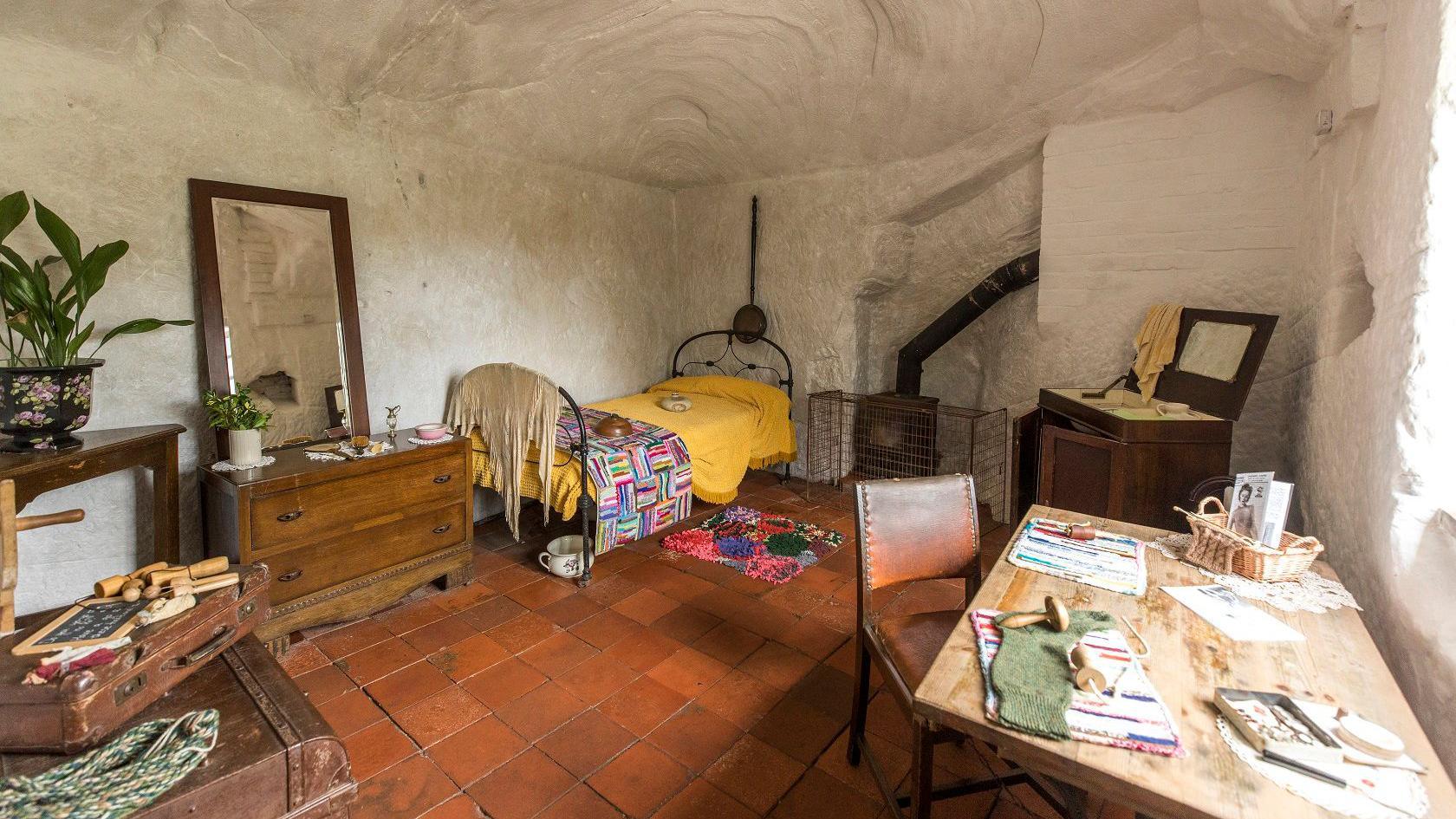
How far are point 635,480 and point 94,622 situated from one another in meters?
2.43

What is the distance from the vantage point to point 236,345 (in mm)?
3029

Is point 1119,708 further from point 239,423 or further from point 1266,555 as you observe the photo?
point 239,423

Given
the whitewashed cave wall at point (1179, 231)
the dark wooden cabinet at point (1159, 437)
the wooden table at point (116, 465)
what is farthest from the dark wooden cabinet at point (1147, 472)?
the wooden table at point (116, 465)

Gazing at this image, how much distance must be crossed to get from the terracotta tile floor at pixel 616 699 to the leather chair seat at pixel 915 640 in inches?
19.7

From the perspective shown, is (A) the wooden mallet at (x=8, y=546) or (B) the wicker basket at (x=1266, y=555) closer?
(A) the wooden mallet at (x=8, y=546)

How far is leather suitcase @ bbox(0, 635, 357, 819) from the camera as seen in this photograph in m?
1.01

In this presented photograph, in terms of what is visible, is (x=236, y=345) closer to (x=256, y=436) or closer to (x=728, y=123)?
(x=256, y=436)

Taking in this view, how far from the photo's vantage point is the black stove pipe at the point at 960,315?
13.4 ft

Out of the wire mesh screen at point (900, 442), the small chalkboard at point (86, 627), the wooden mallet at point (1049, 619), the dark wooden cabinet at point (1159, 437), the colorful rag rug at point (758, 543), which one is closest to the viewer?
the small chalkboard at point (86, 627)

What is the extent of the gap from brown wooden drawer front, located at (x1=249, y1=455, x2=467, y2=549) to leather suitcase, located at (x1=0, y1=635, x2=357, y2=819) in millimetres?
1538

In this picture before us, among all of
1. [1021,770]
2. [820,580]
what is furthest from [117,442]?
[1021,770]

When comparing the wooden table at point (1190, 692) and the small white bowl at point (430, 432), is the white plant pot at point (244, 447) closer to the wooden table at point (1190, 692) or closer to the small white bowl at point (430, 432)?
the small white bowl at point (430, 432)

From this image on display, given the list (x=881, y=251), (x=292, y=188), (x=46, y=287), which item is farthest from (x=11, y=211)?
(x=881, y=251)

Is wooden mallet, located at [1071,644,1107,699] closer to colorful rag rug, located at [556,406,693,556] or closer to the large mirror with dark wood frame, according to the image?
colorful rag rug, located at [556,406,693,556]
